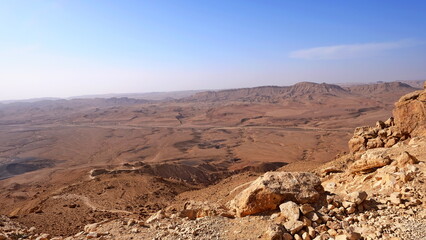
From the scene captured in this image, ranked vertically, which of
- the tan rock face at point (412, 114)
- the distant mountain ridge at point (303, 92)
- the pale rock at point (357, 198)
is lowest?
the distant mountain ridge at point (303, 92)

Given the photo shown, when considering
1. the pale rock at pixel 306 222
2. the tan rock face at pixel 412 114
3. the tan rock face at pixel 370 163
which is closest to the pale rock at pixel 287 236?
the pale rock at pixel 306 222

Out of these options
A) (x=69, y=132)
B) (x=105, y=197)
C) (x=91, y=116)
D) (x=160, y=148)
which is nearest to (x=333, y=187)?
(x=105, y=197)

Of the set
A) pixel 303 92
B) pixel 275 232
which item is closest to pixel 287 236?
pixel 275 232

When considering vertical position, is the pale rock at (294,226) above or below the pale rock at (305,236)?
above

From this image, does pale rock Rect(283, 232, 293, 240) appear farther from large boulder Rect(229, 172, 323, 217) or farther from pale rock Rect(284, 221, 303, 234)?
large boulder Rect(229, 172, 323, 217)

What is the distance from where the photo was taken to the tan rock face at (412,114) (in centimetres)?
1456

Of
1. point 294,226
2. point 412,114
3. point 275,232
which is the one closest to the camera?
point 275,232

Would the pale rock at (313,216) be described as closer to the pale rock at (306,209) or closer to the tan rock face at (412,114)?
the pale rock at (306,209)

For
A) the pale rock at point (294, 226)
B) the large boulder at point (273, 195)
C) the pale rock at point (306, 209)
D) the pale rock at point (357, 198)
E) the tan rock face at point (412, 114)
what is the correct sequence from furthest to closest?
the tan rock face at point (412, 114) < the large boulder at point (273, 195) < the pale rock at point (357, 198) < the pale rock at point (306, 209) < the pale rock at point (294, 226)

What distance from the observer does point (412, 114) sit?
14.9m

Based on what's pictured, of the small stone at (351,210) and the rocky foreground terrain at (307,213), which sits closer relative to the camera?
the rocky foreground terrain at (307,213)

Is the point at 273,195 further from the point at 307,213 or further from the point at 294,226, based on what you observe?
the point at 294,226

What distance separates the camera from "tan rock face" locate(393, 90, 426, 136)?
14562mm

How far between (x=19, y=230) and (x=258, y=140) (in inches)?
1596
